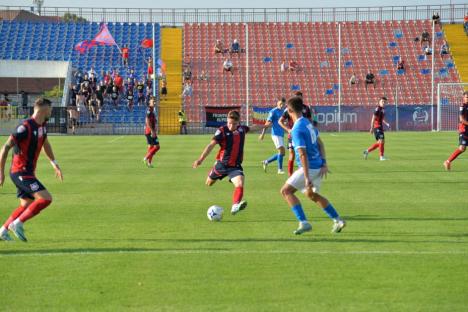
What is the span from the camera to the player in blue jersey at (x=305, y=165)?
11.0 meters

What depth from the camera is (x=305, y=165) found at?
10953 mm

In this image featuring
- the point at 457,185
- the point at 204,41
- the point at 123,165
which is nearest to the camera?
the point at 457,185

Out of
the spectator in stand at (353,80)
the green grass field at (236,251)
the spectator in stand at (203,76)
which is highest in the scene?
the spectator in stand at (203,76)

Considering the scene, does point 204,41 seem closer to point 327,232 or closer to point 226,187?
point 226,187

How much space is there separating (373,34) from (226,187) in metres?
52.8

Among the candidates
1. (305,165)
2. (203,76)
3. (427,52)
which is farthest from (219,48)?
(305,165)

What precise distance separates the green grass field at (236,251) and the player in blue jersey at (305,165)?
35 cm

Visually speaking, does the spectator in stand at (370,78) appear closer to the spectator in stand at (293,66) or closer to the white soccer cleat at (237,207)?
the spectator in stand at (293,66)

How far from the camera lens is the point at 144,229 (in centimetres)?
1225

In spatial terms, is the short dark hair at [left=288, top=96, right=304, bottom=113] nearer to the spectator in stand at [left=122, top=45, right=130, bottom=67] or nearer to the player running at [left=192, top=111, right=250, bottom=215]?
the player running at [left=192, top=111, right=250, bottom=215]

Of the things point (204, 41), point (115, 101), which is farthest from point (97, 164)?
point (204, 41)

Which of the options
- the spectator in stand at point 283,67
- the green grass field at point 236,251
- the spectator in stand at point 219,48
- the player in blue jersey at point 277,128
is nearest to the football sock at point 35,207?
the green grass field at point 236,251

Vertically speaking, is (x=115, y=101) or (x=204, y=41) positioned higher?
(x=204, y=41)

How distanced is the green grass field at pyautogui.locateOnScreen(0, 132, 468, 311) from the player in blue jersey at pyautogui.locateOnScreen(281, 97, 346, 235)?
35 cm
